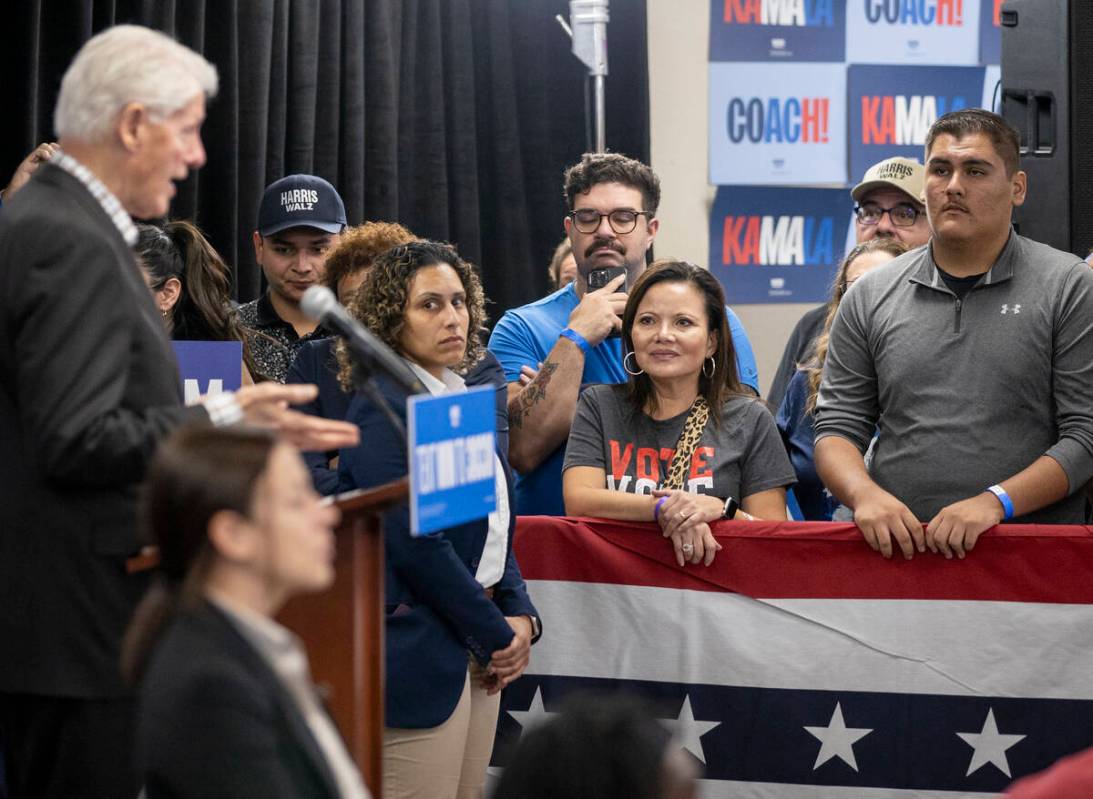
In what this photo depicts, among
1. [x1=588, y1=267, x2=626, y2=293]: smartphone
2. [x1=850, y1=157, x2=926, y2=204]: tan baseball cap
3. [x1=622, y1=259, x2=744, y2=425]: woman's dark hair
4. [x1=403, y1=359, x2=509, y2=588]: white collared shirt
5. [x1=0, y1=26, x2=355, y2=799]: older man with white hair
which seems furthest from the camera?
[x1=850, y1=157, x2=926, y2=204]: tan baseball cap

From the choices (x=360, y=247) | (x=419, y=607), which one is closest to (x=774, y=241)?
(x=360, y=247)

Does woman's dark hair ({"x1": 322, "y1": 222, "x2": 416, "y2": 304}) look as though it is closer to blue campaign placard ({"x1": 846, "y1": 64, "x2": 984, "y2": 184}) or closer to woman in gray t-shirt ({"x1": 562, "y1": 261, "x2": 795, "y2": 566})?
woman in gray t-shirt ({"x1": 562, "y1": 261, "x2": 795, "y2": 566})

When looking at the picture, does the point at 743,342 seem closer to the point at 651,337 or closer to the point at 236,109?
the point at 651,337

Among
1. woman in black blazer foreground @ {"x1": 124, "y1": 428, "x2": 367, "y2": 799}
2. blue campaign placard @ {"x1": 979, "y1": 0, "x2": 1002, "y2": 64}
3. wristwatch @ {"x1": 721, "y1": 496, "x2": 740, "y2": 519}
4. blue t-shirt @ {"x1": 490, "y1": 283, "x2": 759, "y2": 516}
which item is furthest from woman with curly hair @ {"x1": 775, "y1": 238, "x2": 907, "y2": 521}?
blue campaign placard @ {"x1": 979, "y1": 0, "x2": 1002, "y2": 64}

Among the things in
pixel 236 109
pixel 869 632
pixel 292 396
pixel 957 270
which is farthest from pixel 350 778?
pixel 236 109

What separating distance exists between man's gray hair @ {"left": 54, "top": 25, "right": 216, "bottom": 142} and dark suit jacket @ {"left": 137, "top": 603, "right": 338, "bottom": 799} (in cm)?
80

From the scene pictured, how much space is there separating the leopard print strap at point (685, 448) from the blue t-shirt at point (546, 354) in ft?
1.21

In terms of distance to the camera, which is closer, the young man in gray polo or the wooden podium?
the wooden podium

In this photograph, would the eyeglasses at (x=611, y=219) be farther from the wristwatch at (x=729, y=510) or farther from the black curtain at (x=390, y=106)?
the black curtain at (x=390, y=106)

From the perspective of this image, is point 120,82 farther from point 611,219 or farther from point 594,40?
point 594,40

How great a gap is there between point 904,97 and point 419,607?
15.8 feet

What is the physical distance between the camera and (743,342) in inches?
159

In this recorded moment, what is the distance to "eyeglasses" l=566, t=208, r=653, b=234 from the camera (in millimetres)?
4199

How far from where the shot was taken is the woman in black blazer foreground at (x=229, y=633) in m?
1.54
